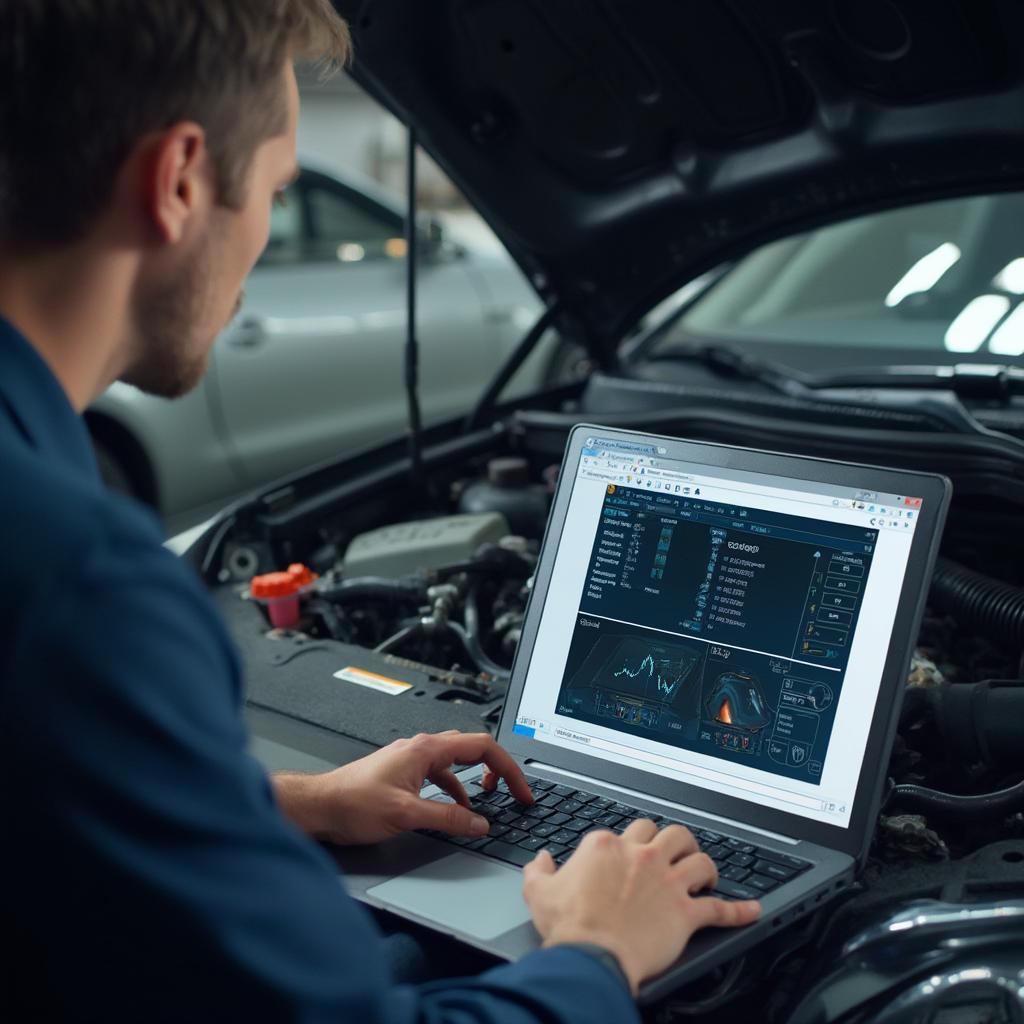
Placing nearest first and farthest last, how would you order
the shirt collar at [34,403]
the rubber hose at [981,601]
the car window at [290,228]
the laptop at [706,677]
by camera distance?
the shirt collar at [34,403], the laptop at [706,677], the rubber hose at [981,601], the car window at [290,228]

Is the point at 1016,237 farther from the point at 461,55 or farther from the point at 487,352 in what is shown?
the point at 487,352

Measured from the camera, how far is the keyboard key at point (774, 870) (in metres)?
1.08

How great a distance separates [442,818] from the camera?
3.80 ft

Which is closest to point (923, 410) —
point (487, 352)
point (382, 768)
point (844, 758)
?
point (844, 758)

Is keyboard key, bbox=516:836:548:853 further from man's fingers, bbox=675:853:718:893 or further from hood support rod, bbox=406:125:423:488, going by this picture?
hood support rod, bbox=406:125:423:488

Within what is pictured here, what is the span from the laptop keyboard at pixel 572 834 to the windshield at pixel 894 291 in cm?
120

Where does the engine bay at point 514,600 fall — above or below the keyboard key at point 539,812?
above

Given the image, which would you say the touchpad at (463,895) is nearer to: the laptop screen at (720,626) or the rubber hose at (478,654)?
the laptop screen at (720,626)

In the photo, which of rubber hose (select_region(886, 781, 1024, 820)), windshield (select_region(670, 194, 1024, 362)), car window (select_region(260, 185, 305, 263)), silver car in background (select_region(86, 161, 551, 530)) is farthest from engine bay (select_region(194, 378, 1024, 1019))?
car window (select_region(260, 185, 305, 263))

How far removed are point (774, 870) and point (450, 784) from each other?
0.32 m

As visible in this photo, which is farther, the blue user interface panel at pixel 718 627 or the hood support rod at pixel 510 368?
the hood support rod at pixel 510 368

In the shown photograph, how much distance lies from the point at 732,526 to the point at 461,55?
102 centimetres

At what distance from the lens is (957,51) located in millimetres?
1641

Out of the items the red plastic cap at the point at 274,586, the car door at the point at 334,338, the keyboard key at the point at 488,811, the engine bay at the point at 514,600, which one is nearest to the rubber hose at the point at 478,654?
the engine bay at the point at 514,600
